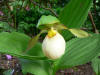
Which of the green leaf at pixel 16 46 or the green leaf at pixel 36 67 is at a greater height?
the green leaf at pixel 16 46

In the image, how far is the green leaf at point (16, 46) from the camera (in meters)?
0.32

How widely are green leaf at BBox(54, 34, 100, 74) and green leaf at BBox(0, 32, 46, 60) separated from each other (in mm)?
48

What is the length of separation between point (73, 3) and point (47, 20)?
8cm

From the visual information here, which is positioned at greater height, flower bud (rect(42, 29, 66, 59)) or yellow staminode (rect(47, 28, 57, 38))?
yellow staminode (rect(47, 28, 57, 38))

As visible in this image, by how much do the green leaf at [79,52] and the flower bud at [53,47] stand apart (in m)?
0.03

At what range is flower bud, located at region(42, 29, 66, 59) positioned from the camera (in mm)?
325

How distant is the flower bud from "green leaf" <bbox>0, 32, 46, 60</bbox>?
0.02 m

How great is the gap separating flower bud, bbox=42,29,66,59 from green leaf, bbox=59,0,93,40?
43mm

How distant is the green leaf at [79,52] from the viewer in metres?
0.36

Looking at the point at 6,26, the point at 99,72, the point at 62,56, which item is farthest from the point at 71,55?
the point at 6,26

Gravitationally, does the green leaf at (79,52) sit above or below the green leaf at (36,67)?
above

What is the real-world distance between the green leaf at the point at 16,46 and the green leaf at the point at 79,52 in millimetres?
48

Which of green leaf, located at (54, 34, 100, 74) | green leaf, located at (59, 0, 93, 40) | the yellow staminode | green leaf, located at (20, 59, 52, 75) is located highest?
green leaf, located at (59, 0, 93, 40)

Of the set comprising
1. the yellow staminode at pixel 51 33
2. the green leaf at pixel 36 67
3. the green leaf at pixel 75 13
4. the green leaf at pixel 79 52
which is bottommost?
the green leaf at pixel 36 67
